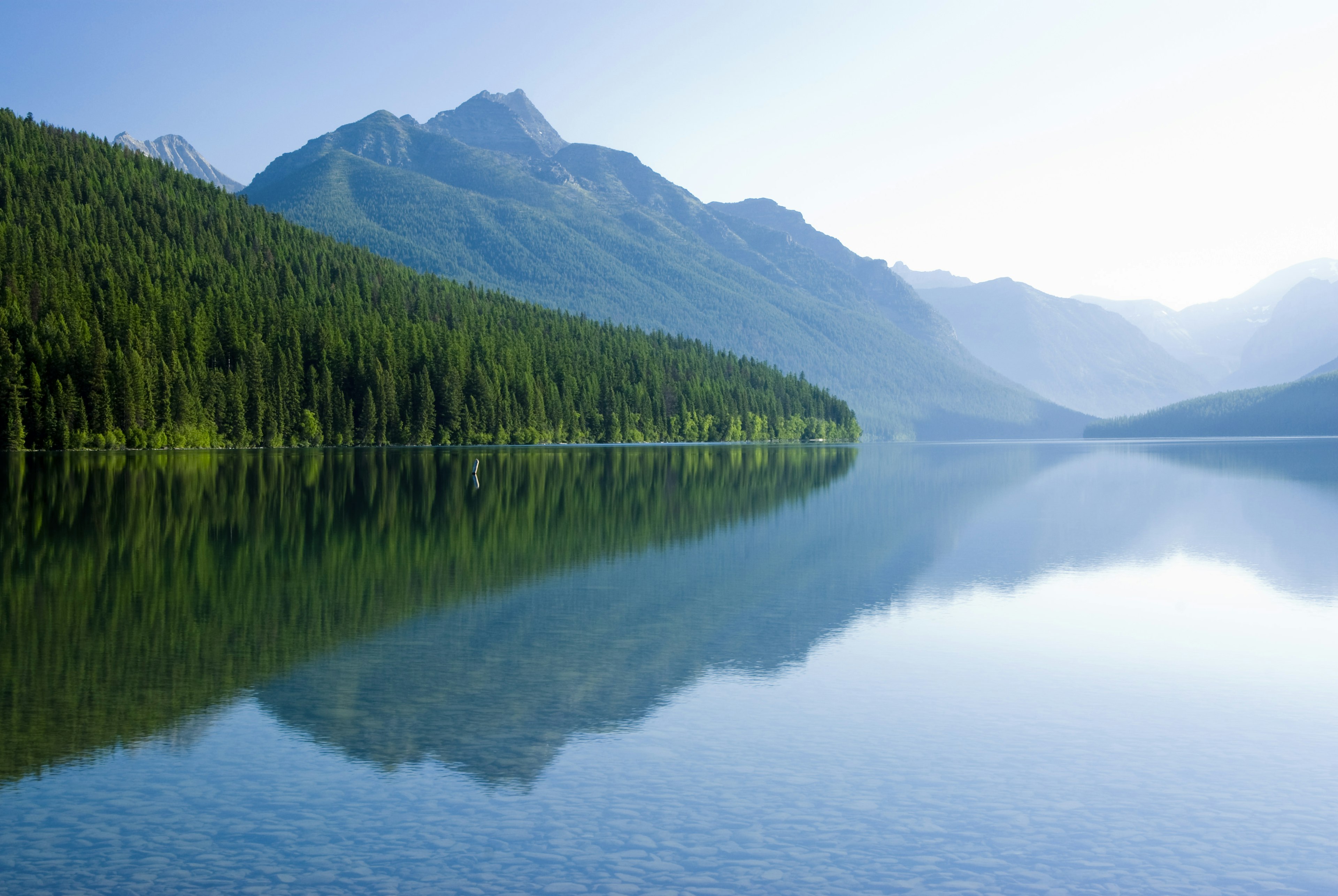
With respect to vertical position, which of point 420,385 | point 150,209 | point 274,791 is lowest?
point 274,791

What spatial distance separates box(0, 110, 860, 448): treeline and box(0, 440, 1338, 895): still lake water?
214 ft

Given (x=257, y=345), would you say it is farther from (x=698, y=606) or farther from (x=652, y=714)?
(x=652, y=714)

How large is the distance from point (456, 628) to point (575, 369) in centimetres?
13201

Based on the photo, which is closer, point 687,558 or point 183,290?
point 687,558

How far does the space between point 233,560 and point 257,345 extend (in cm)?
9027

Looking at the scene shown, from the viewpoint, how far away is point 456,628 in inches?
679

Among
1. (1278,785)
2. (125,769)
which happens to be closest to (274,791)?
(125,769)

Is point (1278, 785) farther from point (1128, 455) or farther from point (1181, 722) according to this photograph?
point (1128, 455)

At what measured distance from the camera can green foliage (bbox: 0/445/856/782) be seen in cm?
1316

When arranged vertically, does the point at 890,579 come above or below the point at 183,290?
below

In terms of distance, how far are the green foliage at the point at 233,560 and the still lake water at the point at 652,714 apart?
12cm

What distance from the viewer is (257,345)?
106312 mm

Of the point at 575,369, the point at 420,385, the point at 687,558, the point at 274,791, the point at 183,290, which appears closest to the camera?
the point at 274,791

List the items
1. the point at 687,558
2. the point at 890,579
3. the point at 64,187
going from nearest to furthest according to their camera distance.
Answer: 1. the point at 890,579
2. the point at 687,558
3. the point at 64,187
